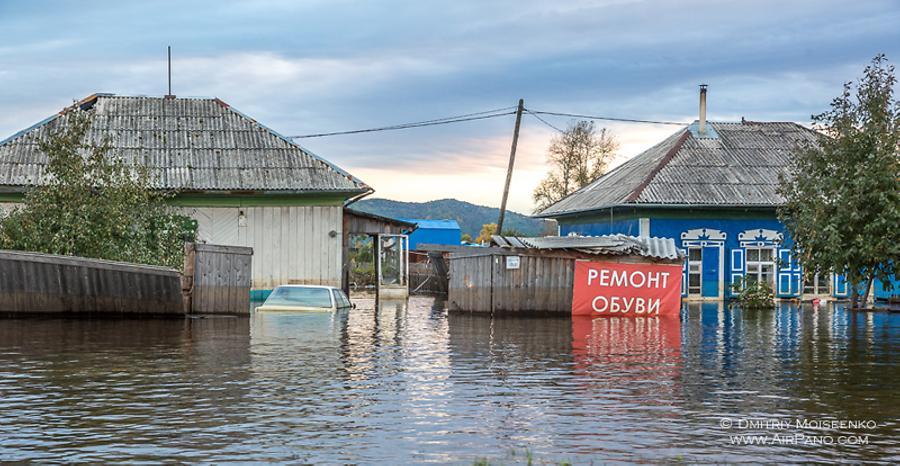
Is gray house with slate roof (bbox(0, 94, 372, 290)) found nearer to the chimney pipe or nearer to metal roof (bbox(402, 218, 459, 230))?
the chimney pipe

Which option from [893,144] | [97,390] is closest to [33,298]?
[97,390]

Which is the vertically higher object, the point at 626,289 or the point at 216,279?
the point at 216,279

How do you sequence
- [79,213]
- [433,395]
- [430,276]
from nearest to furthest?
[433,395] < [79,213] < [430,276]

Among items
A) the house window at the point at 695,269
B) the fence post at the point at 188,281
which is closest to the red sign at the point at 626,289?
the fence post at the point at 188,281

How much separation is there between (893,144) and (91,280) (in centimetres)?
2372

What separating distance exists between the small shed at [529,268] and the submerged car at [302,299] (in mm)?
3810

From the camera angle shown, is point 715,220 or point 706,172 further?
point 706,172

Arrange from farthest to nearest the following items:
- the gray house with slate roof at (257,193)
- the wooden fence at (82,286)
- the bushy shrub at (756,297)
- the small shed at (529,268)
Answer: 1. the bushy shrub at (756,297)
2. the gray house with slate roof at (257,193)
3. the small shed at (529,268)
4. the wooden fence at (82,286)

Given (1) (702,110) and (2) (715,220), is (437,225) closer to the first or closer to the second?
(1) (702,110)

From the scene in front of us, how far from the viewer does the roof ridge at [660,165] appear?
4372cm

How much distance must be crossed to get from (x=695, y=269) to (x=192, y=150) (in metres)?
21.1

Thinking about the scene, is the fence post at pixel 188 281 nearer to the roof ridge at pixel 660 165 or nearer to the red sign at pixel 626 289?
the red sign at pixel 626 289

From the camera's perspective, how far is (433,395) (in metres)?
13.5

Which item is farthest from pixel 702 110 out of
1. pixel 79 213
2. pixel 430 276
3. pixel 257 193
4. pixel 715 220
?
pixel 79 213
